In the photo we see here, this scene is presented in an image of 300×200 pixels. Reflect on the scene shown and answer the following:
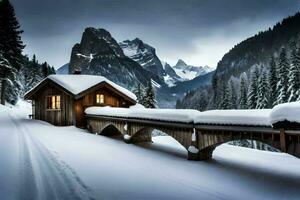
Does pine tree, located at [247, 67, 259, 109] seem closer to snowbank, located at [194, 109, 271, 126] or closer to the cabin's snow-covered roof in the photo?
the cabin's snow-covered roof

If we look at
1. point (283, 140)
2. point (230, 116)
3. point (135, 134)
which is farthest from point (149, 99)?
point (283, 140)

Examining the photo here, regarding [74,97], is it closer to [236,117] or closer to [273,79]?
[236,117]

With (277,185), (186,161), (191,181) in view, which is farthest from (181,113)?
(277,185)

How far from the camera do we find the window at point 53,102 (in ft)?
92.1

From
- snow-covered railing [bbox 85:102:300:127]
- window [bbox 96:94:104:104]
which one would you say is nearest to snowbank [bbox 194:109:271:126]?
snow-covered railing [bbox 85:102:300:127]

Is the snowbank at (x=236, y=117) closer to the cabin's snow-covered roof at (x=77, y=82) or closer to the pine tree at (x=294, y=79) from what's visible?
the cabin's snow-covered roof at (x=77, y=82)

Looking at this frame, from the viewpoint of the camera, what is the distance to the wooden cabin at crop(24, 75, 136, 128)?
Result: 25.8 m

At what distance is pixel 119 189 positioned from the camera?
313 inches

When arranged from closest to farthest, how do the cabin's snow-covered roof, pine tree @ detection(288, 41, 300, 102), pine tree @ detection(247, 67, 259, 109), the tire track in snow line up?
the tire track in snow, the cabin's snow-covered roof, pine tree @ detection(288, 41, 300, 102), pine tree @ detection(247, 67, 259, 109)

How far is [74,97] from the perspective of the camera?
24.5 m

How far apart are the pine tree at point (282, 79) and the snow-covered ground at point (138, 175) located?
100 ft

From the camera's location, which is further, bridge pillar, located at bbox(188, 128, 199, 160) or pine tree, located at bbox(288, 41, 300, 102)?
pine tree, located at bbox(288, 41, 300, 102)

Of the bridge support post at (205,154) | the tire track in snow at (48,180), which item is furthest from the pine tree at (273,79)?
the tire track in snow at (48,180)

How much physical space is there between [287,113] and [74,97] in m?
19.7
